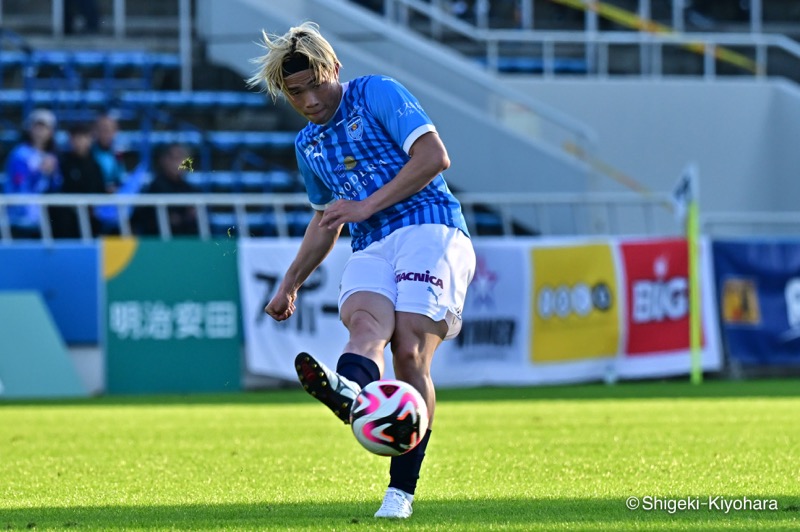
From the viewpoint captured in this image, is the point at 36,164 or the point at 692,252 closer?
the point at 692,252

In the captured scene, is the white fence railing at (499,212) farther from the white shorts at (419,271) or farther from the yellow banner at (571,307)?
the white shorts at (419,271)

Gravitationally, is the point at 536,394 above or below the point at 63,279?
below

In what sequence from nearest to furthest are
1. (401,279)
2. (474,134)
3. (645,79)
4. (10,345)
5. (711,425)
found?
(401,279) < (711,425) < (10,345) < (474,134) < (645,79)

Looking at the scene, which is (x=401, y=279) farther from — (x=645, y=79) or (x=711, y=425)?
(x=645, y=79)

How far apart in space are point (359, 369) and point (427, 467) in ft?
8.18

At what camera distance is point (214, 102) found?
22438mm

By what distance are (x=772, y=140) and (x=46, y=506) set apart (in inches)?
784

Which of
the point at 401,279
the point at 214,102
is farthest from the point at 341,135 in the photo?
the point at 214,102

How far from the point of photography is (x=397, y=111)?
598 centimetres

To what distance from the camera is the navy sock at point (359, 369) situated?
18.4ft

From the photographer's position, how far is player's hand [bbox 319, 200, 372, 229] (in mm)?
5836

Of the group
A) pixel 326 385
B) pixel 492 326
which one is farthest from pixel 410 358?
pixel 492 326

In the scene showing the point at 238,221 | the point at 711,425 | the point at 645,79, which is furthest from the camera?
the point at 645,79

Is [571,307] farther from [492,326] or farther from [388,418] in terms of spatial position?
[388,418]
